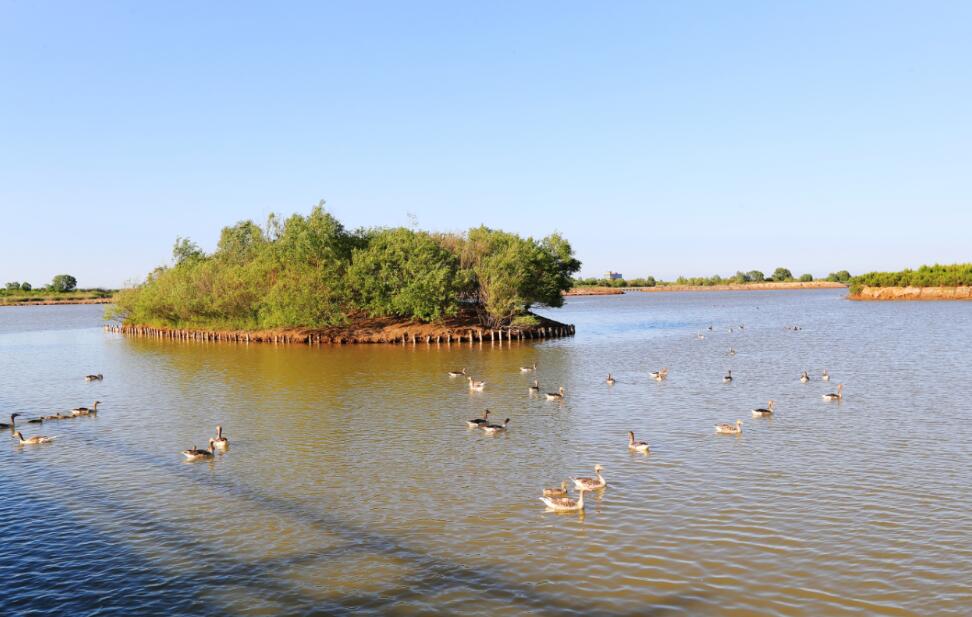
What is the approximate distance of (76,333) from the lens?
11762cm

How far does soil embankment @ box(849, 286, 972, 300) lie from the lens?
15975 cm

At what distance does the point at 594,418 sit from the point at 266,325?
69.1m

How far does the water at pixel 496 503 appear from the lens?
1638cm

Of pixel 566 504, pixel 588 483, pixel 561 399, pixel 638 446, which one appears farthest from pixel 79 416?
pixel 638 446

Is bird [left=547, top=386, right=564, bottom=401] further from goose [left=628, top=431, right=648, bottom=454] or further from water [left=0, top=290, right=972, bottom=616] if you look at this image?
goose [left=628, top=431, right=648, bottom=454]

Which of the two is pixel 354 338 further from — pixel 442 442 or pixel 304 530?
pixel 304 530

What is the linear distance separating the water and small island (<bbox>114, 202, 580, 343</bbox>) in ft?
127

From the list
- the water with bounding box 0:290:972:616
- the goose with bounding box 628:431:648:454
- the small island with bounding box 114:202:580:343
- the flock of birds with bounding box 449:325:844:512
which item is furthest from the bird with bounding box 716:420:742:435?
the small island with bounding box 114:202:580:343

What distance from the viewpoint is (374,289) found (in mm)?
88875

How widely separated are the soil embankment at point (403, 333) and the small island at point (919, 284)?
4542 inches

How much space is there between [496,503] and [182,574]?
9653 millimetres

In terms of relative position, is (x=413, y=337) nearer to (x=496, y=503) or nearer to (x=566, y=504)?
(x=496, y=503)

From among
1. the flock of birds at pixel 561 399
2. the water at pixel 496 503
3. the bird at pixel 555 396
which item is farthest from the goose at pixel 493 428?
the bird at pixel 555 396

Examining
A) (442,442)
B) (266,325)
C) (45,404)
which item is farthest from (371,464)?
(266,325)
